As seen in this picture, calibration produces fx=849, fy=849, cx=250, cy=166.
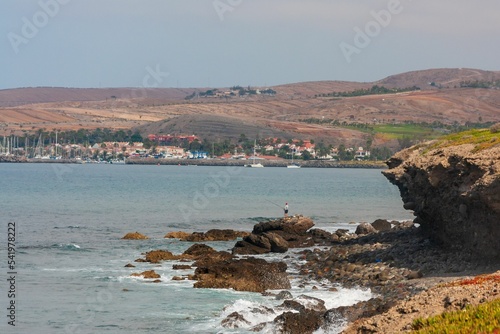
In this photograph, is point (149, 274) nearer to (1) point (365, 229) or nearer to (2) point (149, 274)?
(2) point (149, 274)

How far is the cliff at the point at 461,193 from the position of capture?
26891 millimetres

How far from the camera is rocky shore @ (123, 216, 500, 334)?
625 inches

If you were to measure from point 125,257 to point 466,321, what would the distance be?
2747 cm

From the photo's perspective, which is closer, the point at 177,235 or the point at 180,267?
the point at 180,267

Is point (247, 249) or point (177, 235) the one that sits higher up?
point (247, 249)

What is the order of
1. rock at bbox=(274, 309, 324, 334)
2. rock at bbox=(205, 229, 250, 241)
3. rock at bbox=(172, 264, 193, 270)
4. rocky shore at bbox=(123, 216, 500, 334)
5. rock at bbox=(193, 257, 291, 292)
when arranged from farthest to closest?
rock at bbox=(205, 229, 250, 241) → rock at bbox=(172, 264, 193, 270) → rock at bbox=(193, 257, 291, 292) → rock at bbox=(274, 309, 324, 334) → rocky shore at bbox=(123, 216, 500, 334)

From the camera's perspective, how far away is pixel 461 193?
93.7 feet

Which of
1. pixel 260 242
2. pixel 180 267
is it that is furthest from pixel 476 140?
pixel 180 267

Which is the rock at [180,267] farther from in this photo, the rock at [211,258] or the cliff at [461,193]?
the cliff at [461,193]

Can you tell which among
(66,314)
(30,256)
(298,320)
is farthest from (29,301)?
(30,256)

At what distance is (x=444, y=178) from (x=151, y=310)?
466 inches

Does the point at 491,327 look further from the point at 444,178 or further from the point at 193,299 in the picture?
the point at 444,178

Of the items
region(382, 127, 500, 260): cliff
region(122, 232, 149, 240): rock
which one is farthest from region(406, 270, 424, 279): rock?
region(122, 232, 149, 240): rock

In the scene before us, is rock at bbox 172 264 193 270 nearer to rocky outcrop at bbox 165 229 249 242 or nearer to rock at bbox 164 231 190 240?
rocky outcrop at bbox 165 229 249 242
